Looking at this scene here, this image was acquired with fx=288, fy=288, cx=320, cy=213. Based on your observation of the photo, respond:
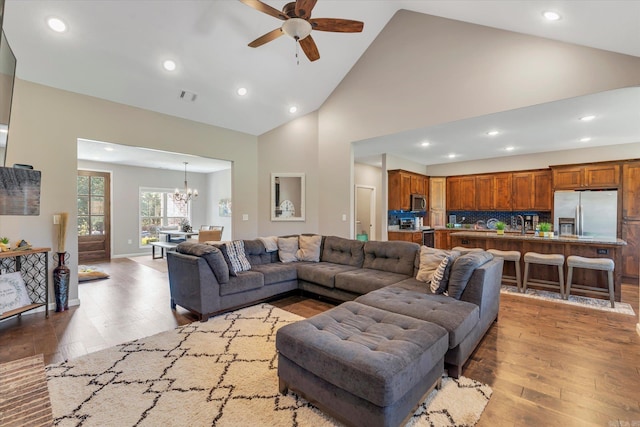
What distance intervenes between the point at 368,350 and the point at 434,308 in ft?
3.34

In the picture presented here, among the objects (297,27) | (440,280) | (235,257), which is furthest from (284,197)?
(440,280)

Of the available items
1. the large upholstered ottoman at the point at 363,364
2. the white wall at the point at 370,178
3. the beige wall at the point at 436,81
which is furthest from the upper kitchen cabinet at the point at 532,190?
the large upholstered ottoman at the point at 363,364

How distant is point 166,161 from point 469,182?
27.0ft

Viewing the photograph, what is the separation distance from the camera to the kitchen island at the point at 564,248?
13.7 ft

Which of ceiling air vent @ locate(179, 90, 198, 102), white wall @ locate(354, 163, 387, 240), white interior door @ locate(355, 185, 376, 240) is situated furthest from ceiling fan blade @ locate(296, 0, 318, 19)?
white interior door @ locate(355, 185, 376, 240)

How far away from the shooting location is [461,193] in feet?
25.5

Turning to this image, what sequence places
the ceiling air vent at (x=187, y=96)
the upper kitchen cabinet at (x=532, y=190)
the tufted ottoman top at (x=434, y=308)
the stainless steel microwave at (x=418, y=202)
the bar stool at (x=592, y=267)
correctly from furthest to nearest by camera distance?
the stainless steel microwave at (x=418, y=202) → the upper kitchen cabinet at (x=532, y=190) → the ceiling air vent at (x=187, y=96) → the bar stool at (x=592, y=267) → the tufted ottoman top at (x=434, y=308)

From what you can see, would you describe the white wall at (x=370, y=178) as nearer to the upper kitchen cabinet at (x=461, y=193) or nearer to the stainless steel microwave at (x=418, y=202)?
the stainless steel microwave at (x=418, y=202)

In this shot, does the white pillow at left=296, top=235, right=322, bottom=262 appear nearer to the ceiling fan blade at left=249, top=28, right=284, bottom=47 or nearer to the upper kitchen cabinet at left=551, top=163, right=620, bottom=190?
the ceiling fan blade at left=249, top=28, right=284, bottom=47

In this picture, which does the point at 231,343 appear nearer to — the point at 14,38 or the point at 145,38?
the point at 145,38

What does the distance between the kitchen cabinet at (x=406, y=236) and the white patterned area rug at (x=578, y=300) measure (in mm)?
2341

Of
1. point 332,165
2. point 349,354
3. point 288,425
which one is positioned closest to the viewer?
point 349,354

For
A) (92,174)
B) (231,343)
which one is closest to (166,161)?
(92,174)

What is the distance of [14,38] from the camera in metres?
3.12
